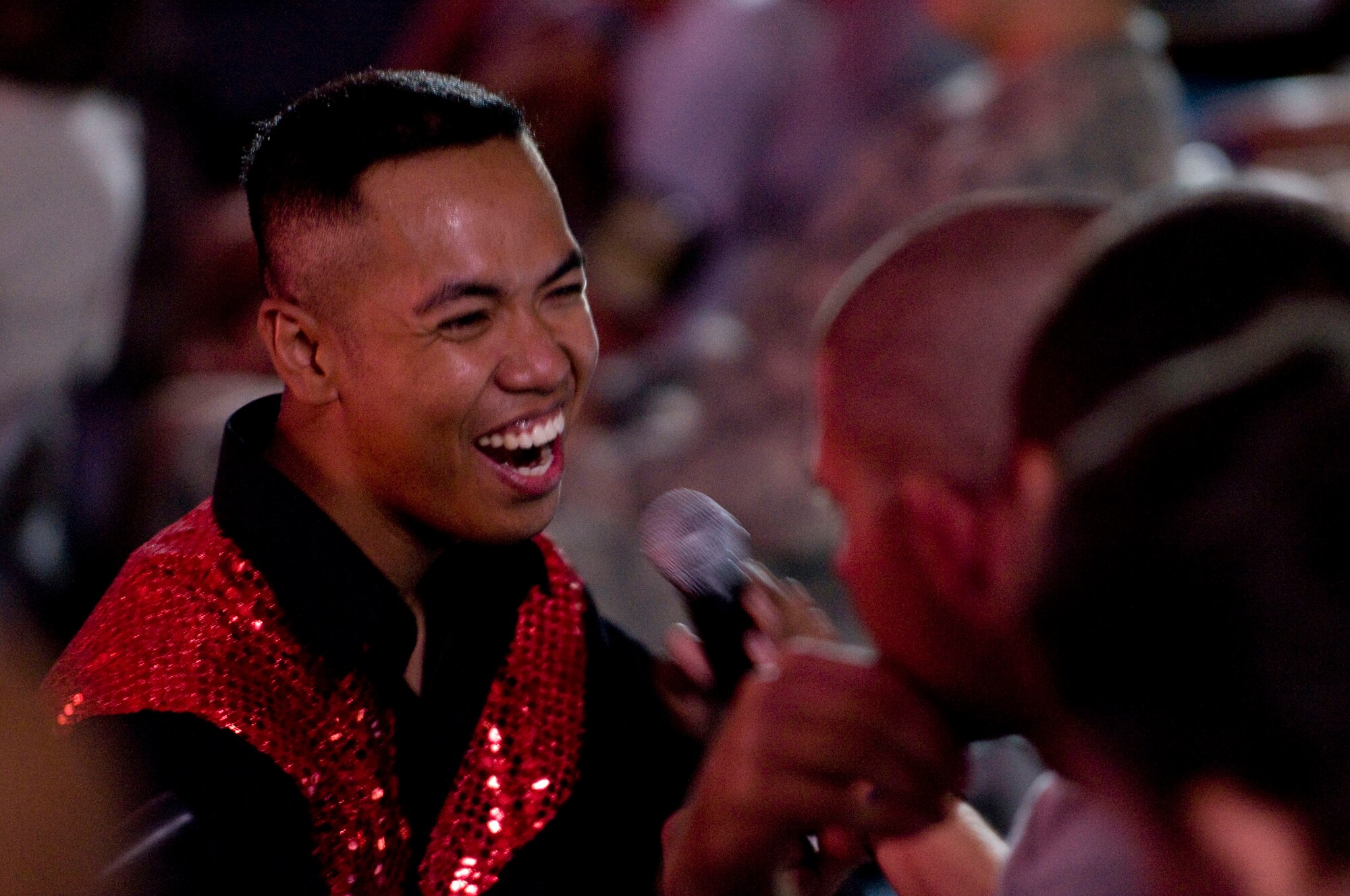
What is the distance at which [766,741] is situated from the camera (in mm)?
750

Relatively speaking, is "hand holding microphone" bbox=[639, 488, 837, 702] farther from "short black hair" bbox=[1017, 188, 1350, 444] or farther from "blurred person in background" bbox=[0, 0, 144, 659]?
"blurred person in background" bbox=[0, 0, 144, 659]

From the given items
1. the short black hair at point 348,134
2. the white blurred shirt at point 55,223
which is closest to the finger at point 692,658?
the short black hair at point 348,134

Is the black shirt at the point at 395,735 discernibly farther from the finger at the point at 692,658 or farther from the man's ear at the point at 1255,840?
the man's ear at the point at 1255,840

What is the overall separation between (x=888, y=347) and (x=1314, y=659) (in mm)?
449

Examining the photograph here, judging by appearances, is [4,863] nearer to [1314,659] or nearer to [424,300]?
[424,300]

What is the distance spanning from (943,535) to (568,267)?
0.28 m

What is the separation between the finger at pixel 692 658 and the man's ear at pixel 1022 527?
0.94ft

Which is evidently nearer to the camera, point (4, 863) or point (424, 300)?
point (4, 863)

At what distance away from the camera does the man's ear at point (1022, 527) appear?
1.69ft

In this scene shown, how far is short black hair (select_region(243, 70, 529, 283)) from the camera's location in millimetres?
794

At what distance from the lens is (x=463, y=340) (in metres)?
0.83

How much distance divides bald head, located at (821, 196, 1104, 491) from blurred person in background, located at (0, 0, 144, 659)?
3.72ft

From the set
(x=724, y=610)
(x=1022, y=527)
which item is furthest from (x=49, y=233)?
(x=1022, y=527)

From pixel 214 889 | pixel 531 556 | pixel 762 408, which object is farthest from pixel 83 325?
pixel 214 889
